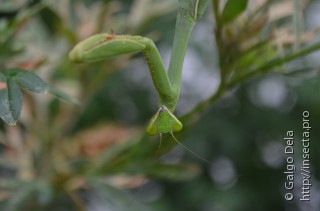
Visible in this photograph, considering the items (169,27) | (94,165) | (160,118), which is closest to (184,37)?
(160,118)

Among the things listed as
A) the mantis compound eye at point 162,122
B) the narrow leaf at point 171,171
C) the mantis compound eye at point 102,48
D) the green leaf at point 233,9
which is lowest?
the mantis compound eye at point 162,122

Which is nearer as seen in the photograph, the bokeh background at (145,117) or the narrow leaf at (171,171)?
the bokeh background at (145,117)

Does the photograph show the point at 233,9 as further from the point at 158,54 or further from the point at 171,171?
the point at 171,171

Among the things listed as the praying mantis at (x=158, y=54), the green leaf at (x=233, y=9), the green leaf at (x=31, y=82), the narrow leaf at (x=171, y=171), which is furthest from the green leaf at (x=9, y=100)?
the narrow leaf at (x=171, y=171)

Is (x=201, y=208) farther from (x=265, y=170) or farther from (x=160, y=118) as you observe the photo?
(x=160, y=118)

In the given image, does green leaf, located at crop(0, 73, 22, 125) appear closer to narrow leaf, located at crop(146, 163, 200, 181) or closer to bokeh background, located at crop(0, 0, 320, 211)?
bokeh background, located at crop(0, 0, 320, 211)

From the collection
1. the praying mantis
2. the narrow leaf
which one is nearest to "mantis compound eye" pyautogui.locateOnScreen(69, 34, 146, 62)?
the praying mantis

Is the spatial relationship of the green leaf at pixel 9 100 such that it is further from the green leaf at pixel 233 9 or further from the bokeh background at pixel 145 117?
the green leaf at pixel 233 9
